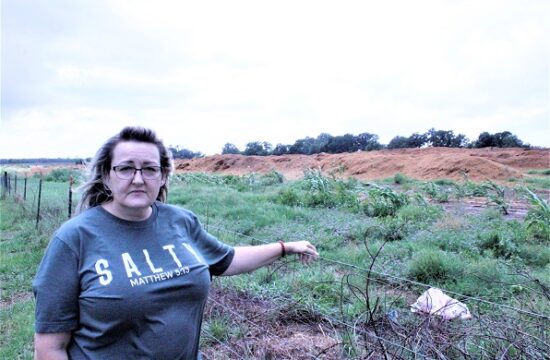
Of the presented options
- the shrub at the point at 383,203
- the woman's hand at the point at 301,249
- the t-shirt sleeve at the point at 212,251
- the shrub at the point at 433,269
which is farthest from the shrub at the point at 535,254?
the t-shirt sleeve at the point at 212,251

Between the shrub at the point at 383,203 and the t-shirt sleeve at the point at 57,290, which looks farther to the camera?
the shrub at the point at 383,203

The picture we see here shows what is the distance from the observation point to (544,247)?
19.5ft

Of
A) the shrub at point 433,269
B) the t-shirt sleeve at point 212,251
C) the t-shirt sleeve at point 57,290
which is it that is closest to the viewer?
the t-shirt sleeve at point 57,290

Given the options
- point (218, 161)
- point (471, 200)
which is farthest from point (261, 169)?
point (471, 200)

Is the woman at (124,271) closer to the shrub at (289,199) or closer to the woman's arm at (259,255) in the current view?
the woman's arm at (259,255)

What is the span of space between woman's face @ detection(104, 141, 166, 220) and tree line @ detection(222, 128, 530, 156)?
42.7 m

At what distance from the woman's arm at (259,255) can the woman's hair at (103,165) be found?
24.3 inches

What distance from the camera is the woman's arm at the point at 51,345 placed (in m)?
1.51

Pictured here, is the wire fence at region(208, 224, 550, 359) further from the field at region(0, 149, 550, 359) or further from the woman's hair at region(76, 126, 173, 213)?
the woman's hair at region(76, 126, 173, 213)

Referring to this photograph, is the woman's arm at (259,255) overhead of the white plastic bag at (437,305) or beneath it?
overhead

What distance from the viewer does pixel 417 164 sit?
2688 centimetres

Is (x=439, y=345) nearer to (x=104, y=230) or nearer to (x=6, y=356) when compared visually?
(x=104, y=230)

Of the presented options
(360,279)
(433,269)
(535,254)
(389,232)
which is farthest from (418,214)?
(360,279)

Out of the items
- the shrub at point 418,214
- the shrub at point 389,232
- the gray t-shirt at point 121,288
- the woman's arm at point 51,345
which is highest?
the gray t-shirt at point 121,288
